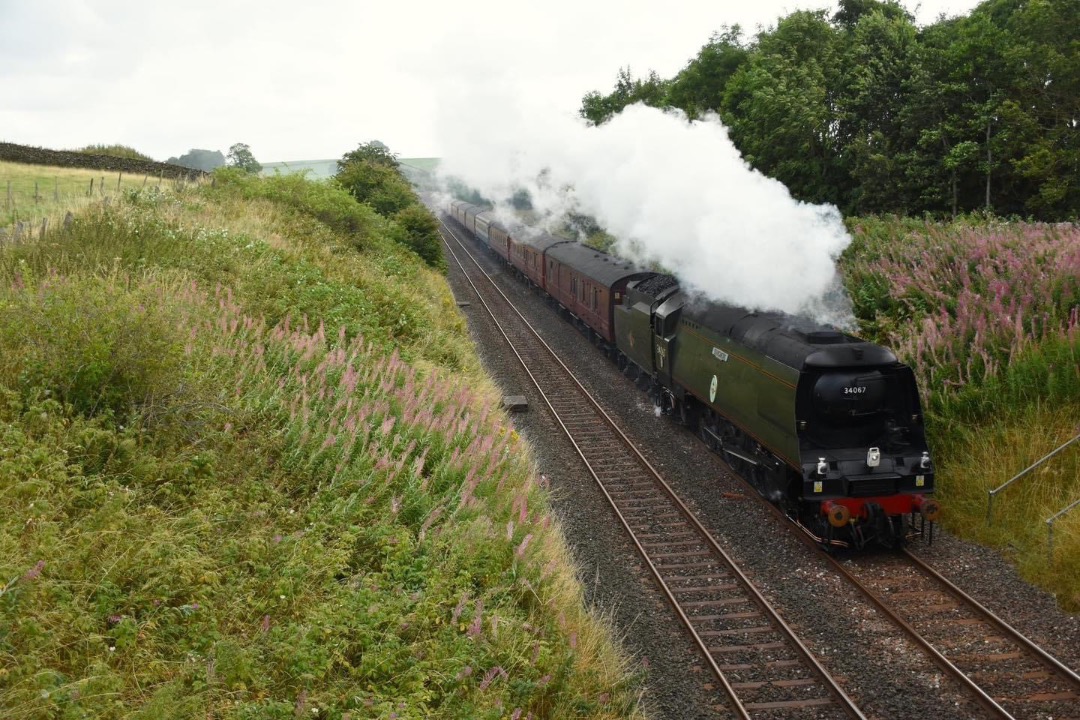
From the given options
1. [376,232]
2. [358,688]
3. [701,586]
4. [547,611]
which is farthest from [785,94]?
[358,688]

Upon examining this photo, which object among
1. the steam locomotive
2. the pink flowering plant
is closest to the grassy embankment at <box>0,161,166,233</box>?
the steam locomotive

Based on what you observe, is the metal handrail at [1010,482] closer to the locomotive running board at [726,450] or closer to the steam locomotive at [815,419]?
the steam locomotive at [815,419]

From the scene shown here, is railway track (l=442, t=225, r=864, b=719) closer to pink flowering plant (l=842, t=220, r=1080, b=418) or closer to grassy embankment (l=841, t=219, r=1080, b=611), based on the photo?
grassy embankment (l=841, t=219, r=1080, b=611)

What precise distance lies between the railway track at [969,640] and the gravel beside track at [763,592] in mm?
208

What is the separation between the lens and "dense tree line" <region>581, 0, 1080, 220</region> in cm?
2803

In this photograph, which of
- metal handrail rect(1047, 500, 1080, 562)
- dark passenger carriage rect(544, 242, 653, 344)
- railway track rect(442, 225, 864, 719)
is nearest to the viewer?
railway track rect(442, 225, 864, 719)

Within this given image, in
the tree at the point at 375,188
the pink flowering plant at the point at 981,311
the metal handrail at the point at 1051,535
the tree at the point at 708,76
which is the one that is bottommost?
the metal handrail at the point at 1051,535

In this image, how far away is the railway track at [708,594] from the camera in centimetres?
795

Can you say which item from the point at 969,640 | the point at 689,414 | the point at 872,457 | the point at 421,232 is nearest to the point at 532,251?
the point at 421,232

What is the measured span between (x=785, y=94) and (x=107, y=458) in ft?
111

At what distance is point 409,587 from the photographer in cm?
666

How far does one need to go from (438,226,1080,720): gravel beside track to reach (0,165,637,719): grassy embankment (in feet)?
Answer: 3.31

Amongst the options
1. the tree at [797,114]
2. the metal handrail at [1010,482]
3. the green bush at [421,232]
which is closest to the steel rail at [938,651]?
the metal handrail at [1010,482]

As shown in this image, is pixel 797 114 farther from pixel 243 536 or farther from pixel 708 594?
pixel 243 536
